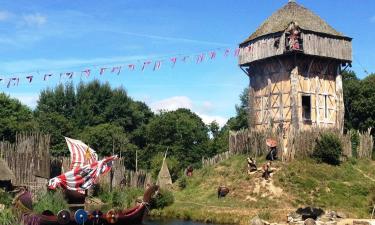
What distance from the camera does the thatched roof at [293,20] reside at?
42.3 metres

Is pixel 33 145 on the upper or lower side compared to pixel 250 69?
lower

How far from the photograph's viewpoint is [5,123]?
2085 inches

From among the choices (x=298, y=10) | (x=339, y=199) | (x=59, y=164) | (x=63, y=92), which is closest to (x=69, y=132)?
(x=63, y=92)

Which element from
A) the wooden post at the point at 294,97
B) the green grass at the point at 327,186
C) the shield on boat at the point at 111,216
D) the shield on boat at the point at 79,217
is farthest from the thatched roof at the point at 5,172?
the wooden post at the point at 294,97

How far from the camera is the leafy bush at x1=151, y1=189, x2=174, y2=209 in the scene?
32.6 m

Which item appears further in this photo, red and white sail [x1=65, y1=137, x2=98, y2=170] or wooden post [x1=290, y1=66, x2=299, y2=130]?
wooden post [x1=290, y1=66, x2=299, y2=130]

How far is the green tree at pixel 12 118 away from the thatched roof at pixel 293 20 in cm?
2430

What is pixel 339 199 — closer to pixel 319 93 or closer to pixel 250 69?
pixel 319 93

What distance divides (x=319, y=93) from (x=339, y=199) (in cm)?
→ 1361

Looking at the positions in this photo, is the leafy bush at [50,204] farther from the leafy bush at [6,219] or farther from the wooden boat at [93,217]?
the leafy bush at [6,219]

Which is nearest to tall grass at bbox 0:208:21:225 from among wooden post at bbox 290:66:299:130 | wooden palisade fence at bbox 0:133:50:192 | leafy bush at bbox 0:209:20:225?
leafy bush at bbox 0:209:20:225

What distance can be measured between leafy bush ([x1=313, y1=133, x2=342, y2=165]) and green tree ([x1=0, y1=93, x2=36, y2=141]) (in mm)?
29752

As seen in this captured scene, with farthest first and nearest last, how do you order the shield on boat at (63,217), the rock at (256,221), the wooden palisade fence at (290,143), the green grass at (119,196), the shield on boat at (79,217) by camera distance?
the wooden palisade fence at (290,143) → the green grass at (119,196) → the rock at (256,221) → the shield on boat at (79,217) → the shield on boat at (63,217)

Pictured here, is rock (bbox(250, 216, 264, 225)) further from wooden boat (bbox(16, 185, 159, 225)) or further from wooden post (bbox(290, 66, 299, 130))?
wooden post (bbox(290, 66, 299, 130))
